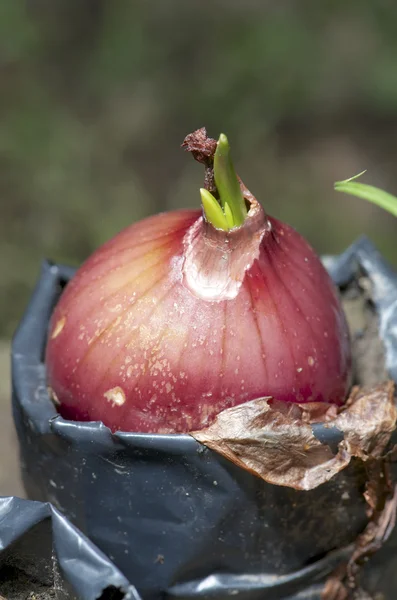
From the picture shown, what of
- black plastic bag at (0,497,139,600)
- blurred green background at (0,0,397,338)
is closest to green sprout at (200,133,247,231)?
black plastic bag at (0,497,139,600)

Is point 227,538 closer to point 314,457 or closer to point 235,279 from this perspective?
point 314,457

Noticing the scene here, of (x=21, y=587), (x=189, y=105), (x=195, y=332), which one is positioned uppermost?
(x=189, y=105)

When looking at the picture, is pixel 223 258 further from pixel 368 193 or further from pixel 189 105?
pixel 189 105

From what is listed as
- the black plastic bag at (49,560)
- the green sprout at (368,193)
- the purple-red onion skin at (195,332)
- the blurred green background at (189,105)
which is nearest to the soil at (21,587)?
the black plastic bag at (49,560)

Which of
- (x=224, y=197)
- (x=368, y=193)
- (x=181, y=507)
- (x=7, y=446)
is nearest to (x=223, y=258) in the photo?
(x=224, y=197)

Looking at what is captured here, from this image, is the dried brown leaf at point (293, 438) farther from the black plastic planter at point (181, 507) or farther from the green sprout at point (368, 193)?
the green sprout at point (368, 193)

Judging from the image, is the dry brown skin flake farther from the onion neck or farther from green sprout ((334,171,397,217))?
green sprout ((334,171,397,217))
